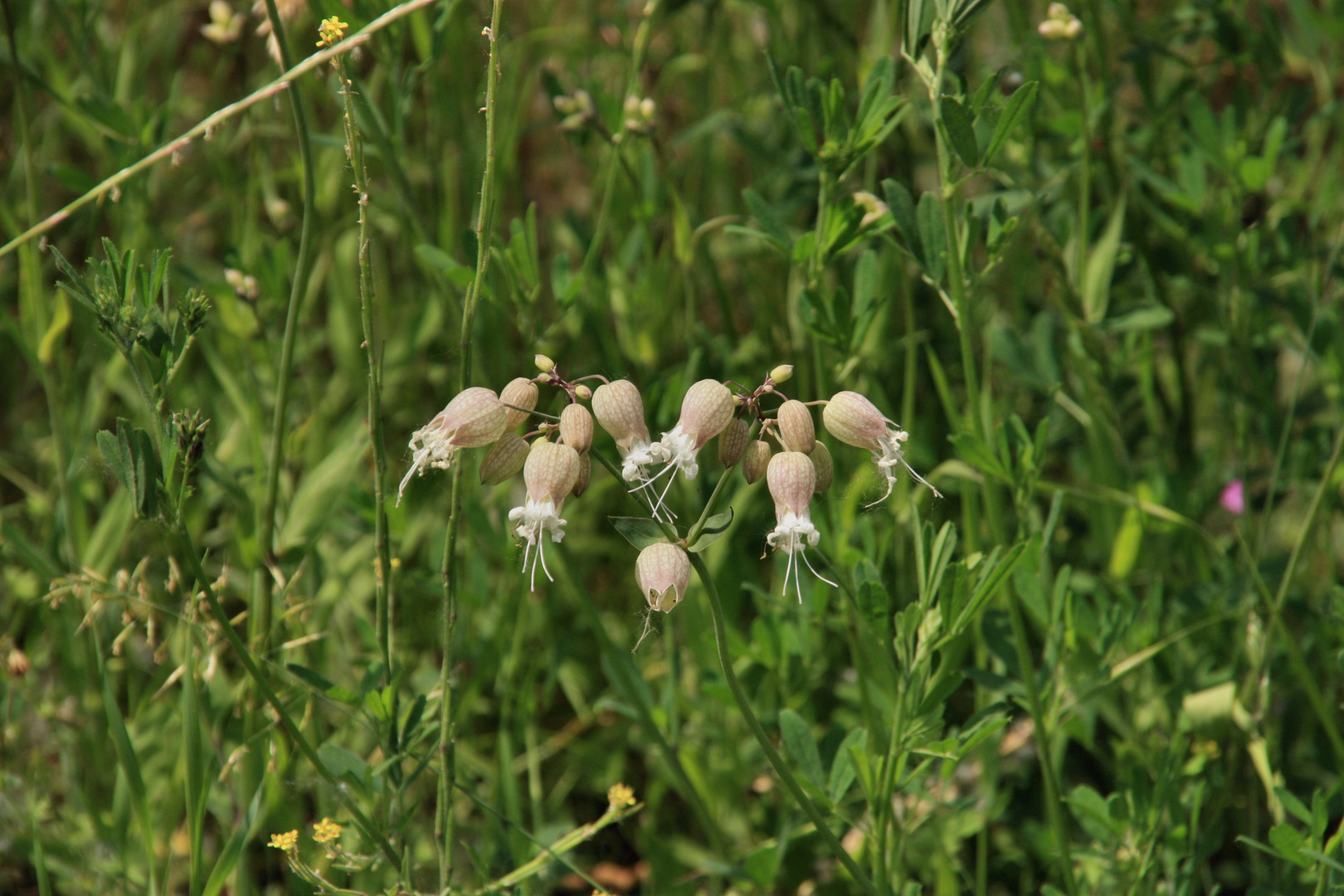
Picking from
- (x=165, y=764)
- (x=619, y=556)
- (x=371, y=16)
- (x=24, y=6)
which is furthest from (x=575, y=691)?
(x=24, y=6)

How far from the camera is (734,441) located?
1126mm

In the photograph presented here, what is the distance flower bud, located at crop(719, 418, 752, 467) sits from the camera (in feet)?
3.68

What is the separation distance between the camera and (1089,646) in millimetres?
1593

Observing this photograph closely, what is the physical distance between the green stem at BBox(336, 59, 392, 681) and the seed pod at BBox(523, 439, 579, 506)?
236 mm

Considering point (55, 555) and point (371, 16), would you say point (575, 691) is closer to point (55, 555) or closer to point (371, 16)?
point (55, 555)

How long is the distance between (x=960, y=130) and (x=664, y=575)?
0.60 meters

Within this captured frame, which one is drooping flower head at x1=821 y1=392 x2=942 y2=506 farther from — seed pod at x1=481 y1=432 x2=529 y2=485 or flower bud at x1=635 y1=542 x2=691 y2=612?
seed pod at x1=481 y1=432 x2=529 y2=485

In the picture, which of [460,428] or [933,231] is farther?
[933,231]

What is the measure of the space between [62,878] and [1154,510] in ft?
6.05

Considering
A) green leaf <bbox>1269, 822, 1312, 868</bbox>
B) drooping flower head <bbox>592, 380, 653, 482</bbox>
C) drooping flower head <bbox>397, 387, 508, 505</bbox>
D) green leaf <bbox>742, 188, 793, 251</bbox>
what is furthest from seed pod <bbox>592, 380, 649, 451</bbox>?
green leaf <bbox>1269, 822, 1312, 868</bbox>

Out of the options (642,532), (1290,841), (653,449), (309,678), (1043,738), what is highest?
(653,449)

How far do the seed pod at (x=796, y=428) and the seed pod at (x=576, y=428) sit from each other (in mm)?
190

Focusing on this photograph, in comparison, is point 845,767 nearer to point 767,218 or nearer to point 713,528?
point 713,528

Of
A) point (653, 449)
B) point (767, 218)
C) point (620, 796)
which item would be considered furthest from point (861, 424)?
point (620, 796)
